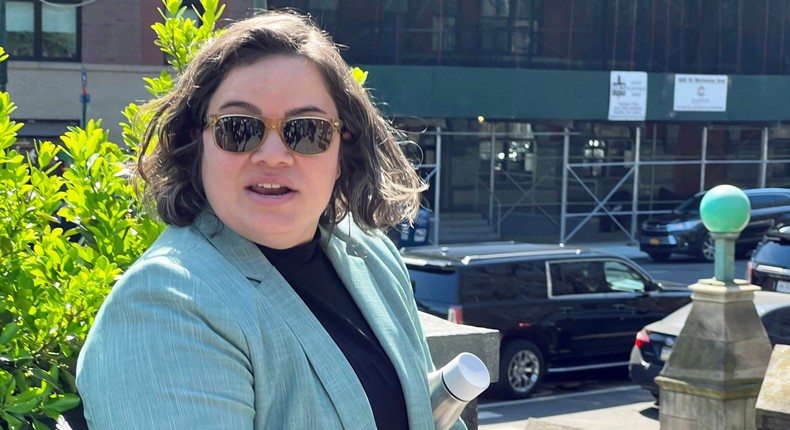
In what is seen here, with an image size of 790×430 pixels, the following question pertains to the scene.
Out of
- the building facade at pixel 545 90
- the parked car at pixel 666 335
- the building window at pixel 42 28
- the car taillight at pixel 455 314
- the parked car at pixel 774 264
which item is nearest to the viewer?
the parked car at pixel 666 335

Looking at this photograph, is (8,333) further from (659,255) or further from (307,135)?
(659,255)

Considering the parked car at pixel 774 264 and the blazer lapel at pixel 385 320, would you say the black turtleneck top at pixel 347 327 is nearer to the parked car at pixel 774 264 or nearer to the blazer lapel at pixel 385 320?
the blazer lapel at pixel 385 320

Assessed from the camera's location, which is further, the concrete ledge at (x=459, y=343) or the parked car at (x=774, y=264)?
the parked car at (x=774, y=264)

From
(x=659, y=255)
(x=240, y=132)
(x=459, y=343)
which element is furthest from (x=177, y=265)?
(x=659, y=255)

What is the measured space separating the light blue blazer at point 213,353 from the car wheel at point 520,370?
9.86 m

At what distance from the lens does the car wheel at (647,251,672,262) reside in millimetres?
24969

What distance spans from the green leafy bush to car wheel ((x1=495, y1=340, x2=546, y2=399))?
9133 millimetres

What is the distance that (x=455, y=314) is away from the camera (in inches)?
449

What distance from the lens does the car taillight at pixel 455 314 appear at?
1138 cm

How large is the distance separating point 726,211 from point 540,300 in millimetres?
5125

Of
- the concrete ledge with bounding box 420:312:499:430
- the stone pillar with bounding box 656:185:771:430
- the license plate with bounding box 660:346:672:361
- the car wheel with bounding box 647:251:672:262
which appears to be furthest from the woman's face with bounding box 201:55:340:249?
the car wheel with bounding box 647:251:672:262

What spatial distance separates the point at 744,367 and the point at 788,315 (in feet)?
12.9

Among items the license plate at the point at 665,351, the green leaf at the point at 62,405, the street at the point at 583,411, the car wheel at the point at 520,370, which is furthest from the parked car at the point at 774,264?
the green leaf at the point at 62,405

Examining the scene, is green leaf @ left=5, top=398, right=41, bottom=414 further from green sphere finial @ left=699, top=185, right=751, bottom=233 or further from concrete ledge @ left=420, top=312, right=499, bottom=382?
green sphere finial @ left=699, top=185, right=751, bottom=233
